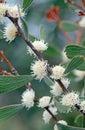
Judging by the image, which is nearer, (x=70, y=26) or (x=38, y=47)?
(x=38, y=47)

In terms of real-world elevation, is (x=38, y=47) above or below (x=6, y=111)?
above

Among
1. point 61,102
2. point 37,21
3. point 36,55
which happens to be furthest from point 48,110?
point 37,21

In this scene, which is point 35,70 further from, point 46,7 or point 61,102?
point 46,7

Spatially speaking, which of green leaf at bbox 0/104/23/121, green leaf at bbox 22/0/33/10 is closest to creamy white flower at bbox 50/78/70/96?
green leaf at bbox 0/104/23/121

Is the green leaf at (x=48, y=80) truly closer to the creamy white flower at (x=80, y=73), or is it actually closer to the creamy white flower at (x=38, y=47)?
the creamy white flower at (x=38, y=47)

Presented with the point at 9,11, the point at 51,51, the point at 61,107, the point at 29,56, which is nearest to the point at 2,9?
the point at 9,11

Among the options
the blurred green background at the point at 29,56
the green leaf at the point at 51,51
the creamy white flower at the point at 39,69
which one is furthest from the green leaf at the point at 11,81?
the blurred green background at the point at 29,56

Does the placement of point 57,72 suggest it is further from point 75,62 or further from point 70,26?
point 70,26
